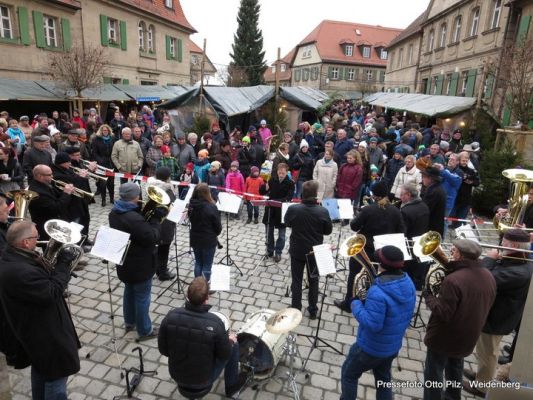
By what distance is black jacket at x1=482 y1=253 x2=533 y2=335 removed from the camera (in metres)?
3.78

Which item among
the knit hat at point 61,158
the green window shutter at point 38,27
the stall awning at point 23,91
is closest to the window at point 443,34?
the stall awning at point 23,91

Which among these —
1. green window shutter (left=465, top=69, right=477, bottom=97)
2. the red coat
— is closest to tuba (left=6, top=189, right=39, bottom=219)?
the red coat

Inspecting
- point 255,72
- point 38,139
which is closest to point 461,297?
point 38,139

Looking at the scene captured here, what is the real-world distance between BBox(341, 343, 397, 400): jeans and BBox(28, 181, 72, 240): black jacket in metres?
4.95

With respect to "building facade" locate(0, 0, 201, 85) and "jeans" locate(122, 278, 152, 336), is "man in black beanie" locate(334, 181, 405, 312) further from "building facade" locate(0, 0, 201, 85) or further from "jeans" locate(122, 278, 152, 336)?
"building facade" locate(0, 0, 201, 85)

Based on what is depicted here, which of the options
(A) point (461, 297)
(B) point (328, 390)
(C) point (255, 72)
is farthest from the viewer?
(C) point (255, 72)

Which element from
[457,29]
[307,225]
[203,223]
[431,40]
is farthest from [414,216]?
[431,40]

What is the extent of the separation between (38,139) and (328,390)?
6.88m

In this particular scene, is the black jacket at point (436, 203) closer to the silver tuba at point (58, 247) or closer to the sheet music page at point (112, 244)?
the sheet music page at point (112, 244)

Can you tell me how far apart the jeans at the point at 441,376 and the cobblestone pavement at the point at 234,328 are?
0.46 meters

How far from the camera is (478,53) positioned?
67.3ft

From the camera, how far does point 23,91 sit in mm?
15578

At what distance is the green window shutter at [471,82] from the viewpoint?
2053 cm

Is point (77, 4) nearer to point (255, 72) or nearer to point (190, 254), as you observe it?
point (190, 254)
